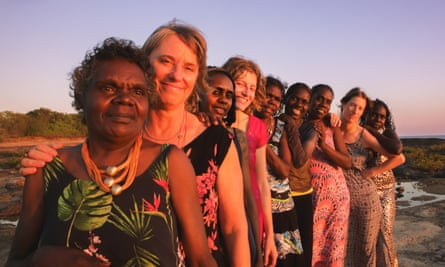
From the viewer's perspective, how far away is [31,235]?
1356 millimetres

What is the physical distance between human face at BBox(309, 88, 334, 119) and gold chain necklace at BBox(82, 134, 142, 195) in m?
3.64

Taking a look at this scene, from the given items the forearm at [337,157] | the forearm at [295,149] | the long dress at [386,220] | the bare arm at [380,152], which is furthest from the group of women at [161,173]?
the bare arm at [380,152]

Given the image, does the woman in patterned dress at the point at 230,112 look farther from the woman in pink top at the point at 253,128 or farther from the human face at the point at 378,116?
the human face at the point at 378,116

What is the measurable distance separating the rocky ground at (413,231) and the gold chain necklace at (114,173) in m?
6.37

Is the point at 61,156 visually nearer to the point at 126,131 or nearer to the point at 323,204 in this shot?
the point at 126,131

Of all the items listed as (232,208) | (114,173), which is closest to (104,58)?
(114,173)

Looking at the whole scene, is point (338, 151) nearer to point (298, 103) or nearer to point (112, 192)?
point (298, 103)

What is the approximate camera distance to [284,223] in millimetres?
3637

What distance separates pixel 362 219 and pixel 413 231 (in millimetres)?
4236

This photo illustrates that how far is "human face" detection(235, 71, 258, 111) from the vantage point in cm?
317

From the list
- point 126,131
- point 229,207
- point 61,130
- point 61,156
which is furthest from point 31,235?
point 61,130

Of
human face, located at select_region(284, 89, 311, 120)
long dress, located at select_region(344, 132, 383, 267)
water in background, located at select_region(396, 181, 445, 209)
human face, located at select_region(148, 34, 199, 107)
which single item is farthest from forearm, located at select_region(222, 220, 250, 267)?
water in background, located at select_region(396, 181, 445, 209)

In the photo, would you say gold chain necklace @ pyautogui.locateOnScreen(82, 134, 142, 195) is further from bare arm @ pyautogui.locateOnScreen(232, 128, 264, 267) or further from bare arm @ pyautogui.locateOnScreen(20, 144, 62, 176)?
bare arm @ pyautogui.locateOnScreen(232, 128, 264, 267)

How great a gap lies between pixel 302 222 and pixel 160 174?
3034 millimetres
